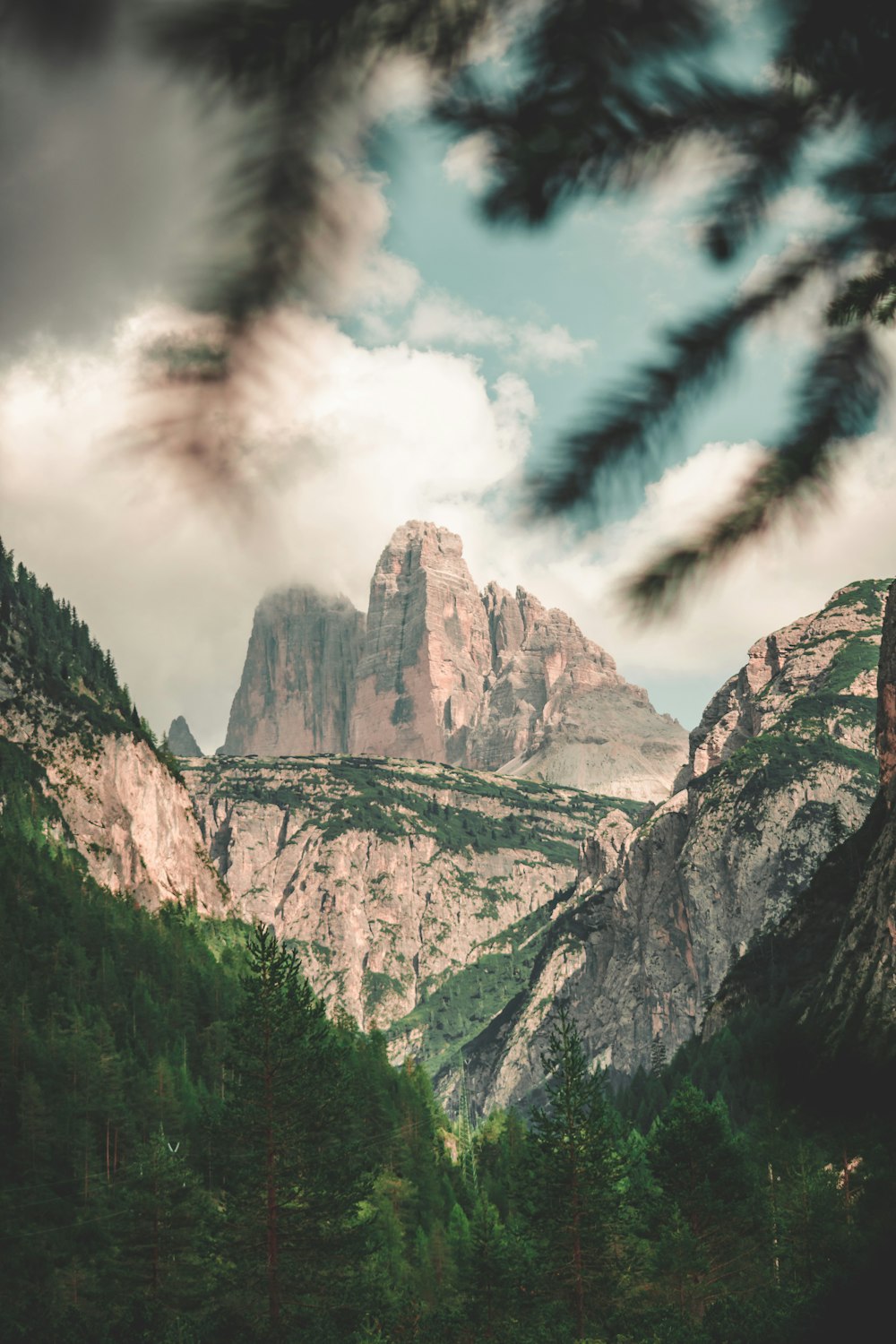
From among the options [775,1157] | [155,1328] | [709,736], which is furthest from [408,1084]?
[709,736]

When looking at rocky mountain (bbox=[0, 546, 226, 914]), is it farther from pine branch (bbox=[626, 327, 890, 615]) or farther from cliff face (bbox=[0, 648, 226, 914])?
pine branch (bbox=[626, 327, 890, 615])

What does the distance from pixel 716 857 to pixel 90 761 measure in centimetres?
7362

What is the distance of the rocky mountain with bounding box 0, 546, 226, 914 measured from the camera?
129 m

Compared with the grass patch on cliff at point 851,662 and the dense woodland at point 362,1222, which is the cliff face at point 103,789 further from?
the grass patch on cliff at point 851,662

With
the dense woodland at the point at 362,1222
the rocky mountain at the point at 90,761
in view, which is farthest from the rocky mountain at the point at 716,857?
the dense woodland at the point at 362,1222

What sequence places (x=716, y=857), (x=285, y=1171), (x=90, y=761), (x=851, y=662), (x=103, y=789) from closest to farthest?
(x=285, y=1171), (x=90, y=761), (x=103, y=789), (x=716, y=857), (x=851, y=662)

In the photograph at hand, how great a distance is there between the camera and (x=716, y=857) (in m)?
135

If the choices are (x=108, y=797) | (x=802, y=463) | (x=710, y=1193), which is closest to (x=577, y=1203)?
(x=710, y=1193)

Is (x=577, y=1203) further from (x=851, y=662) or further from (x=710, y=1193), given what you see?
(x=851, y=662)

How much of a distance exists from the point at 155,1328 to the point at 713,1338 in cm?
1341

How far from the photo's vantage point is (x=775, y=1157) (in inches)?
1702

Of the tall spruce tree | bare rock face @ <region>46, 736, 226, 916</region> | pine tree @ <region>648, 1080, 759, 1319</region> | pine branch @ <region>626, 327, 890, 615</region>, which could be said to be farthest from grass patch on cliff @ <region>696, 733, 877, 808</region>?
pine branch @ <region>626, 327, 890, 615</region>

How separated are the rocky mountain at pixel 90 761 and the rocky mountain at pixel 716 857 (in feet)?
170

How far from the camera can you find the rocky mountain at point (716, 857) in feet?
426
